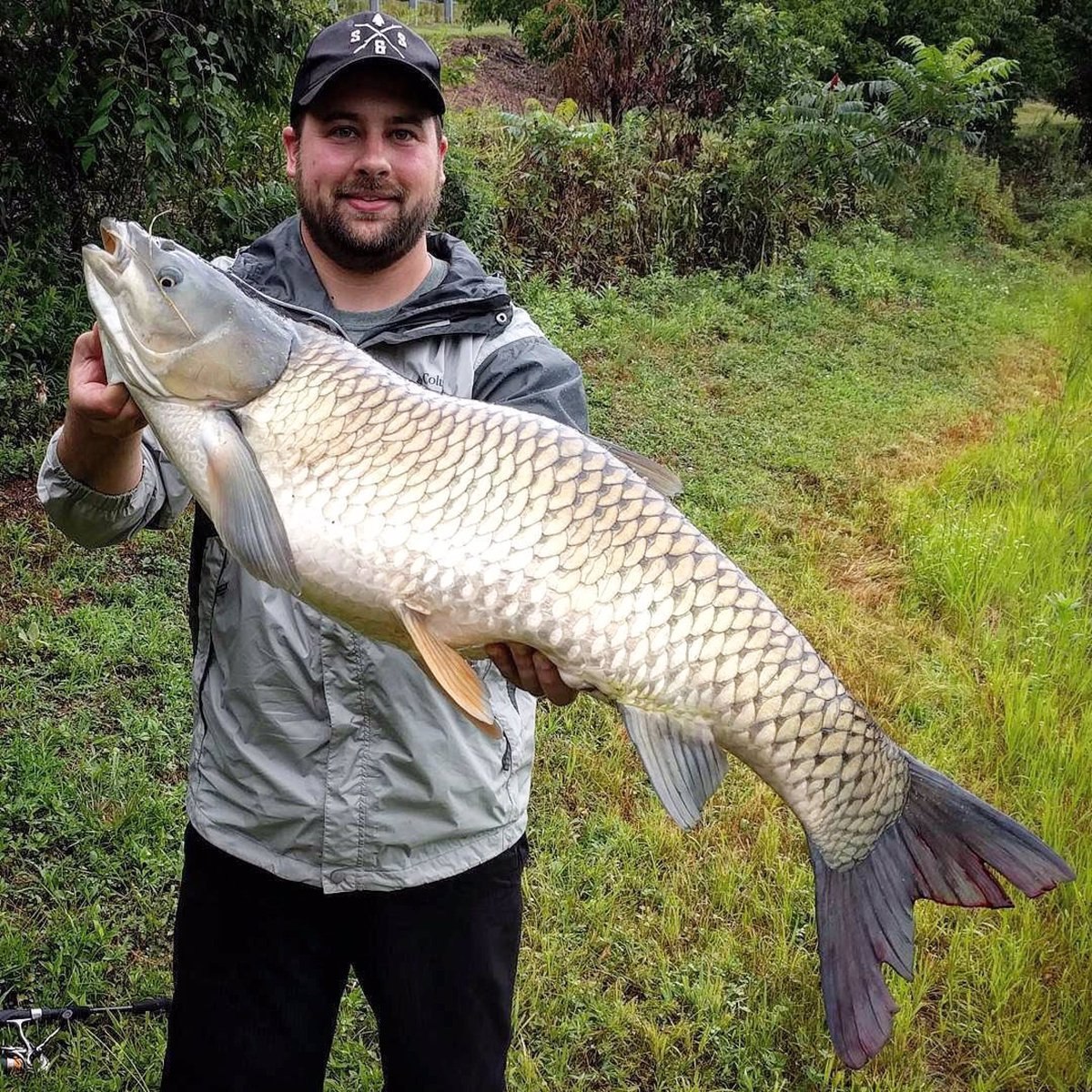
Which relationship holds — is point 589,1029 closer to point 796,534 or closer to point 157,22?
point 796,534

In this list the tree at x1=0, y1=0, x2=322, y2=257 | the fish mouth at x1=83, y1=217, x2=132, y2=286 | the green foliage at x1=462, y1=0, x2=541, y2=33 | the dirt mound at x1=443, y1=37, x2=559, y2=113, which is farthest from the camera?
the green foliage at x1=462, y1=0, x2=541, y2=33

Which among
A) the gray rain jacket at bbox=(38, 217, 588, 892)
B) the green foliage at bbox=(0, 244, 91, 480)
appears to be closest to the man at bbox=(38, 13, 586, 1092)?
the gray rain jacket at bbox=(38, 217, 588, 892)

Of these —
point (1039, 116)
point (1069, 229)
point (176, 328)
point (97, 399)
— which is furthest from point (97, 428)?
point (1039, 116)

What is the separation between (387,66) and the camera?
188 cm

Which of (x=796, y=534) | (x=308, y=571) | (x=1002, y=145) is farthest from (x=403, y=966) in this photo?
(x=1002, y=145)

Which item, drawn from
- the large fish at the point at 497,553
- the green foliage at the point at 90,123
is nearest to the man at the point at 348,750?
the large fish at the point at 497,553

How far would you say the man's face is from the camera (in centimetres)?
184

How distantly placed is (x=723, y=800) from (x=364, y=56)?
251 cm

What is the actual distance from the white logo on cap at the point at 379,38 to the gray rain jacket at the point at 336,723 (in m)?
0.46

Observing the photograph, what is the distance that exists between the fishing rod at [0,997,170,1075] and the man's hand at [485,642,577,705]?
1.42 metres

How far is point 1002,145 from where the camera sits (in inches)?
807

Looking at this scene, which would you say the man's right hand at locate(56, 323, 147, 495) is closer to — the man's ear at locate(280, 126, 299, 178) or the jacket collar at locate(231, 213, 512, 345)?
the jacket collar at locate(231, 213, 512, 345)

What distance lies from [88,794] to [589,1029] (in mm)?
1554

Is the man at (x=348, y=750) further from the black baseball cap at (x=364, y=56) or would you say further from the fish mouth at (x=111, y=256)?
the fish mouth at (x=111, y=256)
